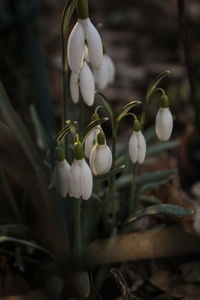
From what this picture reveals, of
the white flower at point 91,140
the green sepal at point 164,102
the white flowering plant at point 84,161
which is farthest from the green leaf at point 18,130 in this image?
the green sepal at point 164,102

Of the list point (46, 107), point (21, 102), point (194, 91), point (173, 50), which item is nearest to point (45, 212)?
point (194, 91)

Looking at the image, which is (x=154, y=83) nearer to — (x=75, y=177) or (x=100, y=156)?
(x=100, y=156)

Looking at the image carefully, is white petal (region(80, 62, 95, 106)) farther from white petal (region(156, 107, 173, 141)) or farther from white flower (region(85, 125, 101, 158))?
white petal (region(156, 107, 173, 141))

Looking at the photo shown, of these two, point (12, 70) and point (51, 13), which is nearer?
point (12, 70)

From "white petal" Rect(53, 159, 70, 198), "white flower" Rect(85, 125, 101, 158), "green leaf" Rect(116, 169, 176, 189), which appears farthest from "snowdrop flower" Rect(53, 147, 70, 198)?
"green leaf" Rect(116, 169, 176, 189)

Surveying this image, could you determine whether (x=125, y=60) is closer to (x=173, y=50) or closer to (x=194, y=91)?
(x=173, y=50)

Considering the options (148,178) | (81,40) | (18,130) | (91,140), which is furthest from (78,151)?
(148,178)

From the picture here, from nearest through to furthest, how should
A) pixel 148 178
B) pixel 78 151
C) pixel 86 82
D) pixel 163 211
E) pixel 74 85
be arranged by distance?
pixel 78 151, pixel 86 82, pixel 74 85, pixel 163 211, pixel 148 178
